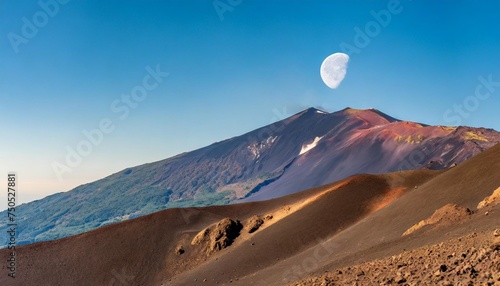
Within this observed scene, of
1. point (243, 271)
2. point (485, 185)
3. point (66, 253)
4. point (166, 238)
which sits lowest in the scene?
point (485, 185)

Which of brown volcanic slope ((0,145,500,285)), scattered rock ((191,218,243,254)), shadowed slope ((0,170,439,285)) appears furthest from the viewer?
scattered rock ((191,218,243,254))

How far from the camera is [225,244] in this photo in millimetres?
44812

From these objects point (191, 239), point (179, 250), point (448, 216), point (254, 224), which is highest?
point (191, 239)

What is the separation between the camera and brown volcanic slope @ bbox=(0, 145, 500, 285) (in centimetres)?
2990

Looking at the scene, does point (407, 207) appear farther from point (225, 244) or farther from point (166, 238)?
point (166, 238)

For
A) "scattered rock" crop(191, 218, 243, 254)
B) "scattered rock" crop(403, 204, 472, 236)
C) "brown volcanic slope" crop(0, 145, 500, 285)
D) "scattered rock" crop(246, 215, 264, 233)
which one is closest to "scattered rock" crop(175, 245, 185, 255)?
"brown volcanic slope" crop(0, 145, 500, 285)

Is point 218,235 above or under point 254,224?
above

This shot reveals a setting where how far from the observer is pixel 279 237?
39.6 m

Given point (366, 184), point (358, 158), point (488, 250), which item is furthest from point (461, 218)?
point (358, 158)

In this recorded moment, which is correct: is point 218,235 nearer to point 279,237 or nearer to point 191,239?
point 191,239

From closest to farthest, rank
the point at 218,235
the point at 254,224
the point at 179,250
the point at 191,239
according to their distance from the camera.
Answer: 1. the point at 218,235
2. the point at 179,250
3. the point at 254,224
4. the point at 191,239

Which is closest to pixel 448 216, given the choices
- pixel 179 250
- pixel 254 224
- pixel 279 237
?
pixel 279 237

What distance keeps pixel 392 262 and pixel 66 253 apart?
4485 cm

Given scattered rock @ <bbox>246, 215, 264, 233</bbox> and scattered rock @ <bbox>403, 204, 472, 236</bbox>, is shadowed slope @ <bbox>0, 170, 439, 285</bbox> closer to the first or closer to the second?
scattered rock @ <bbox>246, 215, 264, 233</bbox>
